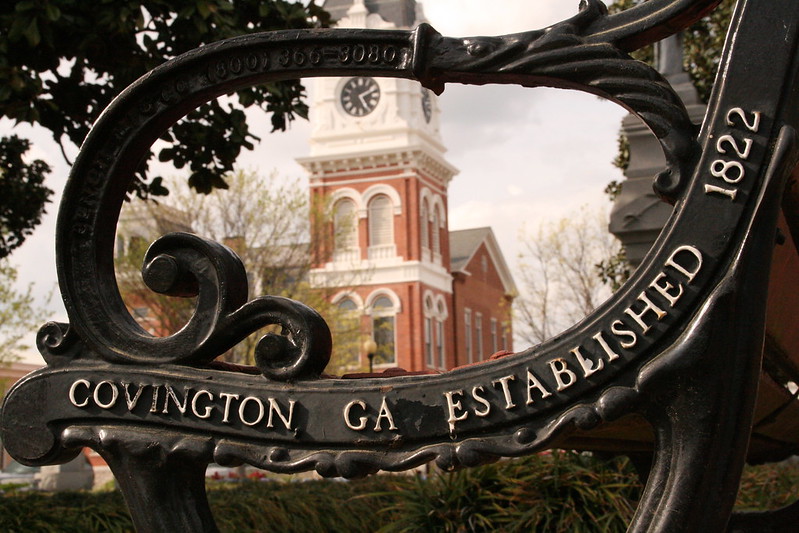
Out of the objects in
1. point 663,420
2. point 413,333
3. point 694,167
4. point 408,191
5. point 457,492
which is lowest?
point 663,420

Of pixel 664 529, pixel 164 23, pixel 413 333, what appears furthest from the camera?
pixel 413 333

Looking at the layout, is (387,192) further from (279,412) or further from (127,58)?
(279,412)

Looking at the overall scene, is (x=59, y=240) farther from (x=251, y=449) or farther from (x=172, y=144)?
(x=172, y=144)

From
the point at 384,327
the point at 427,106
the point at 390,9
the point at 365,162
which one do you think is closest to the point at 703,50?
the point at 384,327

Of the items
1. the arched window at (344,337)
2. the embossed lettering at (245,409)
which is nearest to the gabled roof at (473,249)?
the arched window at (344,337)

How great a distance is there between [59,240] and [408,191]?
4443cm

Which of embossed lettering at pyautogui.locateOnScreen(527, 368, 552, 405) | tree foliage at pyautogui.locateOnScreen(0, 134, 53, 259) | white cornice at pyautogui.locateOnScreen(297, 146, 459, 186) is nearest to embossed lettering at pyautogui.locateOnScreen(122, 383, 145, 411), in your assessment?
embossed lettering at pyautogui.locateOnScreen(527, 368, 552, 405)

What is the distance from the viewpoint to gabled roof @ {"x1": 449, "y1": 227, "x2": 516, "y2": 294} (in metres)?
54.1

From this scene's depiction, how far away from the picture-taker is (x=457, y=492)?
5.20m

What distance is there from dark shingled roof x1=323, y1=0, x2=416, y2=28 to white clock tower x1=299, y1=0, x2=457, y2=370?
22cm

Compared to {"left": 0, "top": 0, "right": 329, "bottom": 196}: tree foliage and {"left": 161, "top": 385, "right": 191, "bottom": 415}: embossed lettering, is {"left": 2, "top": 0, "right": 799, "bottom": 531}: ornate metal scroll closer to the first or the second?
{"left": 161, "top": 385, "right": 191, "bottom": 415}: embossed lettering

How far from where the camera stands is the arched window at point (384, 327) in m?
42.7

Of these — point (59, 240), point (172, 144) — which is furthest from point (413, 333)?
point (59, 240)

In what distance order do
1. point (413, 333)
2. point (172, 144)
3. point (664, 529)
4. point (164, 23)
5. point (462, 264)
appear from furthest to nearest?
1. point (462, 264)
2. point (413, 333)
3. point (172, 144)
4. point (164, 23)
5. point (664, 529)
